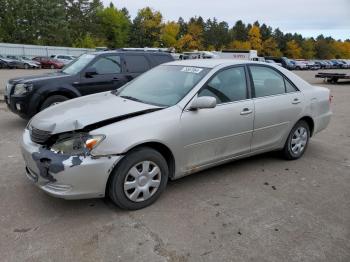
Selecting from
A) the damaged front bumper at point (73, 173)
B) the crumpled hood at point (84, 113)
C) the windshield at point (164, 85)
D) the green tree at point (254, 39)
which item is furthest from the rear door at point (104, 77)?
the green tree at point (254, 39)

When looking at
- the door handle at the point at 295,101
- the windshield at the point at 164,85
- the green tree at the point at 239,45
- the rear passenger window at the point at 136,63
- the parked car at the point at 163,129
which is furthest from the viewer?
the green tree at the point at 239,45

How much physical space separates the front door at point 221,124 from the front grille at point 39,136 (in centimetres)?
147

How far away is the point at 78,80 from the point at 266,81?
4.47m

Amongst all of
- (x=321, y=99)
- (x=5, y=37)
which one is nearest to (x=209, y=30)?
(x=5, y=37)

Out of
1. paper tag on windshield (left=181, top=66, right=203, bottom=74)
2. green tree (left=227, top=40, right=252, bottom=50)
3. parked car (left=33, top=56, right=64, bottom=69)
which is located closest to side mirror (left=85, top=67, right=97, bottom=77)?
paper tag on windshield (left=181, top=66, right=203, bottom=74)

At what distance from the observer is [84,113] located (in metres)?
4.08

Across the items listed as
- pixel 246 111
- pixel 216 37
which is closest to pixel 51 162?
pixel 246 111

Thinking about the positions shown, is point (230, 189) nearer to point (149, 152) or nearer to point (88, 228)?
point (149, 152)

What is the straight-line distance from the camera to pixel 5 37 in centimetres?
6009

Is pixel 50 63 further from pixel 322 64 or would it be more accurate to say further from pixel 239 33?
pixel 239 33

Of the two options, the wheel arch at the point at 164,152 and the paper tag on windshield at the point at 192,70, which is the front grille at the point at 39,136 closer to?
the wheel arch at the point at 164,152

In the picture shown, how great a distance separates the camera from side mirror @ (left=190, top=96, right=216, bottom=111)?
4.23m

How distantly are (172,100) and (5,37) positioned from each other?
64.1 meters

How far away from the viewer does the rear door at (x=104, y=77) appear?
819cm
